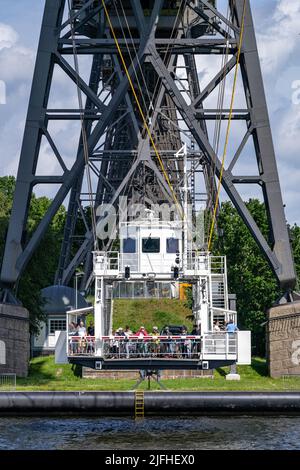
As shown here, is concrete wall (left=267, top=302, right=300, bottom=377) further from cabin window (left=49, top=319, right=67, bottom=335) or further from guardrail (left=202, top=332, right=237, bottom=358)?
cabin window (left=49, top=319, right=67, bottom=335)

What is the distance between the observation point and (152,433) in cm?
4269

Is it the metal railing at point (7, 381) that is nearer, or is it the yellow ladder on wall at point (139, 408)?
the yellow ladder on wall at point (139, 408)

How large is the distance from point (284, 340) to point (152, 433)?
16.6 m

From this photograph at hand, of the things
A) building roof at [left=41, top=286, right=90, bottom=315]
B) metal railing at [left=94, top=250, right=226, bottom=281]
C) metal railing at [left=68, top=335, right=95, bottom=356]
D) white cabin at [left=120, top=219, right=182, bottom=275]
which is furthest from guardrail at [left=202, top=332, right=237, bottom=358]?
building roof at [left=41, top=286, right=90, bottom=315]

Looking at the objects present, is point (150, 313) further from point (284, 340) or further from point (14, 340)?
point (14, 340)

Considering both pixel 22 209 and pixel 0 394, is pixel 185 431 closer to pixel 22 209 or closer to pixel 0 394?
pixel 0 394

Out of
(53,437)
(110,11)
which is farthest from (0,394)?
(110,11)

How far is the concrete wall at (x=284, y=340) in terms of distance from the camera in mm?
57781

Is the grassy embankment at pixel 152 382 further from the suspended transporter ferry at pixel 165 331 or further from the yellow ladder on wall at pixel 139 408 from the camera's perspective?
the yellow ladder on wall at pixel 139 408

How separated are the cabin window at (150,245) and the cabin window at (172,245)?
46cm

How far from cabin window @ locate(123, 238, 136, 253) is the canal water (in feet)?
39.2

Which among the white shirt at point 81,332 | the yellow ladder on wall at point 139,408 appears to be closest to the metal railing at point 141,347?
the white shirt at point 81,332

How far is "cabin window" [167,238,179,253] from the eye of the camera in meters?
57.2

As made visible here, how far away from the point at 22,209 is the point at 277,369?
1308 cm
